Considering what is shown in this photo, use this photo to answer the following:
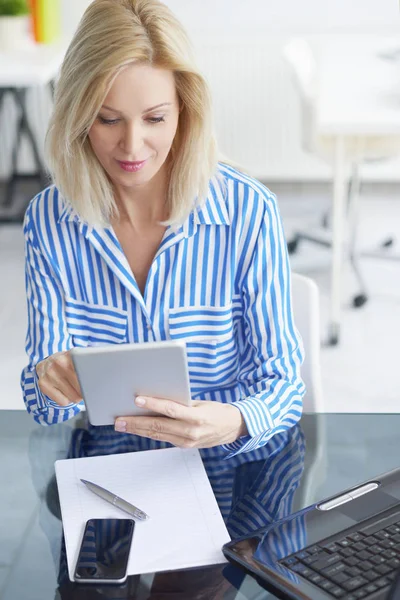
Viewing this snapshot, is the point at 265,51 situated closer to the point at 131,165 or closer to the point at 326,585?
the point at 131,165

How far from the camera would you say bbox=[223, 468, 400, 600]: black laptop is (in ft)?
3.12

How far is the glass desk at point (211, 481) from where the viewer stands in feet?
3.25

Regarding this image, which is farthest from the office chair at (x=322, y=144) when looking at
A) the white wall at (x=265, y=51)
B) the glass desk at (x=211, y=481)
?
the glass desk at (x=211, y=481)

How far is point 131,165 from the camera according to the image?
4.53 feet

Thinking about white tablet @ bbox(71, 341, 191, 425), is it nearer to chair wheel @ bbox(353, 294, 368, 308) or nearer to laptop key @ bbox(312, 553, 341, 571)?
laptop key @ bbox(312, 553, 341, 571)

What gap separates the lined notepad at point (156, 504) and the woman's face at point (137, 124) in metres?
0.44

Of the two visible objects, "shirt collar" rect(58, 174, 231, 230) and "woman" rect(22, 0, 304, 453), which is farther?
"shirt collar" rect(58, 174, 231, 230)

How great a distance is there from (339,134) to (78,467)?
6.43ft

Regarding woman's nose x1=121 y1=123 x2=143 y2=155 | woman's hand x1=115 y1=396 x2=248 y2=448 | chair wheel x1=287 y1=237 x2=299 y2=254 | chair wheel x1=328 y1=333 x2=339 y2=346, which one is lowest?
chair wheel x1=328 y1=333 x2=339 y2=346

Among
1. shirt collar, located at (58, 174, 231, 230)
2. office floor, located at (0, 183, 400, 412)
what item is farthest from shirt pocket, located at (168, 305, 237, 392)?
office floor, located at (0, 183, 400, 412)

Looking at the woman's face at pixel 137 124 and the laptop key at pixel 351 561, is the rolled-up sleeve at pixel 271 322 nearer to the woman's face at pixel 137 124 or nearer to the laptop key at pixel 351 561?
the woman's face at pixel 137 124

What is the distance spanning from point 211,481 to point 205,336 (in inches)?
14.0

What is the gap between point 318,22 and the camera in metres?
4.25

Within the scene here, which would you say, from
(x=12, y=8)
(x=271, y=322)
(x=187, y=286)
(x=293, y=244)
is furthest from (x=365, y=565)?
(x=12, y=8)
